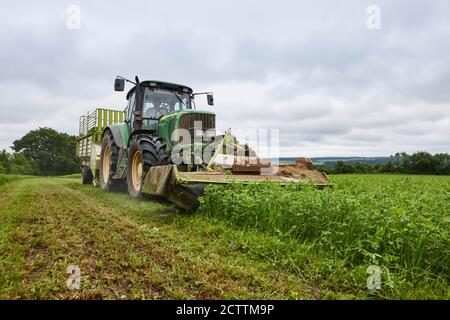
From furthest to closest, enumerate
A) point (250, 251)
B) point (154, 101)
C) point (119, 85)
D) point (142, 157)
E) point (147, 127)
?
point (154, 101)
point (147, 127)
point (119, 85)
point (142, 157)
point (250, 251)

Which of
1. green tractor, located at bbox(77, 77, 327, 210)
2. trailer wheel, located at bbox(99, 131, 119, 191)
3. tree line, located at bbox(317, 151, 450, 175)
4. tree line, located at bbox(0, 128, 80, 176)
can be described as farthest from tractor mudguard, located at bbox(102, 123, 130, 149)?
tree line, located at bbox(0, 128, 80, 176)

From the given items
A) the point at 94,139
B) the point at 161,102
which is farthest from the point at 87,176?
the point at 161,102

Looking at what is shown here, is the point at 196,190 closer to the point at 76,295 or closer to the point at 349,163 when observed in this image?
the point at 76,295

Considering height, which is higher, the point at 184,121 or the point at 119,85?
the point at 119,85

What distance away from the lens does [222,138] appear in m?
6.84

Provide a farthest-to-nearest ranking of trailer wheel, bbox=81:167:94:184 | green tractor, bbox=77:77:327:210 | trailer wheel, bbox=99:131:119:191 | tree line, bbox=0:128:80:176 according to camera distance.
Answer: tree line, bbox=0:128:80:176
trailer wheel, bbox=81:167:94:184
trailer wheel, bbox=99:131:119:191
green tractor, bbox=77:77:327:210

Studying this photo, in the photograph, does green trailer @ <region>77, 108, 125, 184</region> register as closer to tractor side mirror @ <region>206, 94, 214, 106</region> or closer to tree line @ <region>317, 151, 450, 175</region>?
tractor side mirror @ <region>206, 94, 214, 106</region>

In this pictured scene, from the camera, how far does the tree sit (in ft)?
158

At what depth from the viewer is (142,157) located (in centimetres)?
644

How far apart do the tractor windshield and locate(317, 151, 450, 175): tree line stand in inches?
885

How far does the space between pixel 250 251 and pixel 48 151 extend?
5363 centimetres

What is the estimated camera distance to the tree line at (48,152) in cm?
4784

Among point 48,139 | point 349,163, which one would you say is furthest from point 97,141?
point 48,139

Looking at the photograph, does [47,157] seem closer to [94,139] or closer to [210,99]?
[94,139]
